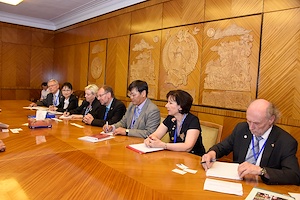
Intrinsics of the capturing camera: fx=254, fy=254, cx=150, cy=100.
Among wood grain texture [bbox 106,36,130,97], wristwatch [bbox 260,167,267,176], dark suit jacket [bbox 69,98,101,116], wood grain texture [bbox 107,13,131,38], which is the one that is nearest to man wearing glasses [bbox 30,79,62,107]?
dark suit jacket [bbox 69,98,101,116]

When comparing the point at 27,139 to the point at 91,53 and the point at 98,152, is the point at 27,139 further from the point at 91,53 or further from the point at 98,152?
the point at 91,53

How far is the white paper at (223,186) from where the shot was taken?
1393 millimetres

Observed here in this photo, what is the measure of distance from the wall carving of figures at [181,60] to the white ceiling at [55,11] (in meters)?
1.42

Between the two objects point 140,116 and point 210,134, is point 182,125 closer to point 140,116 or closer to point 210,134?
point 210,134

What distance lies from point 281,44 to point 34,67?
771 centimetres

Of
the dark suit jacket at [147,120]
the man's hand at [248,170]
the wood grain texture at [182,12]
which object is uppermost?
the wood grain texture at [182,12]

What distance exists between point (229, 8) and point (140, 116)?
2.22 m

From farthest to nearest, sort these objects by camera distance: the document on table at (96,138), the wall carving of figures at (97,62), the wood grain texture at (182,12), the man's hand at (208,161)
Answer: the wall carving of figures at (97,62) < the wood grain texture at (182,12) < the document on table at (96,138) < the man's hand at (208,161)

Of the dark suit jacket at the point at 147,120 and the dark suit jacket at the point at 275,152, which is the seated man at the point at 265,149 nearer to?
the dark suit jacket at the point at 275,152

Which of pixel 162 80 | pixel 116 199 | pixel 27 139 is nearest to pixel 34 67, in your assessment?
pixel 162 80

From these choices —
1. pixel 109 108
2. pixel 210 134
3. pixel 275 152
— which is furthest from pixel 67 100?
pixel 275 152

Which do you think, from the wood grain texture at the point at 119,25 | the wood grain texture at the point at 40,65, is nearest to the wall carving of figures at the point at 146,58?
the wood grain texture at the point at 119,25

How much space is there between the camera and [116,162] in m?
1.81

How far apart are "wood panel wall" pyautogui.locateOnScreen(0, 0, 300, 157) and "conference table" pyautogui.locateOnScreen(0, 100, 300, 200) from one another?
199 centimetres
